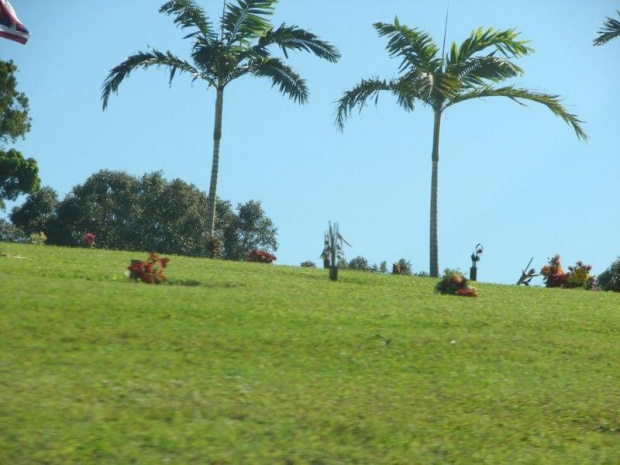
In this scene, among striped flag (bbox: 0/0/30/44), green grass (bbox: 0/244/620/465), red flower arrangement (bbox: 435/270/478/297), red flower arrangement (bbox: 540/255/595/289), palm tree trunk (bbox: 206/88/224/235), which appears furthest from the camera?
palm tree trunk (bbox: 206/88/224/235)

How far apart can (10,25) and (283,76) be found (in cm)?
1197

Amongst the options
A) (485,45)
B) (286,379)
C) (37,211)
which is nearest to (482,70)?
(485,45)

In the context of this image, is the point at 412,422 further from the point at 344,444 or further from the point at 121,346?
the point at 121,346

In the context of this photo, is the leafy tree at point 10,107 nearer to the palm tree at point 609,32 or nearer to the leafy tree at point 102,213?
the leafy tree at point 102,213

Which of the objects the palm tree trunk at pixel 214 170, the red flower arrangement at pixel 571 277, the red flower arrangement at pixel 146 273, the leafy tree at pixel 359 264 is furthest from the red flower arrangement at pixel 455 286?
the leafy tree at pixel 359 264

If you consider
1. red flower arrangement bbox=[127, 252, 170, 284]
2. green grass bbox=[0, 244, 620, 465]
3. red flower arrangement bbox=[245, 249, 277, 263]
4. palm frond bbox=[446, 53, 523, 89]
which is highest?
palm frond bbox=[446, 53, 523, 89]

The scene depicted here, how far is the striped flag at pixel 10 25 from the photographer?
→ 20.1 m

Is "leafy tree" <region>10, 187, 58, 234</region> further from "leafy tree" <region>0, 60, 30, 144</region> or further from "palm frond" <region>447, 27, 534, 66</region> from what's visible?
→ "palm frond" <region>447, 27, 534, 66</region>

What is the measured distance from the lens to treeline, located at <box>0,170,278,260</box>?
49906mm

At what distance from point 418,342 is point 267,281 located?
20.2 ft

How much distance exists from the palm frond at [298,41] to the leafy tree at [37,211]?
24200 mm

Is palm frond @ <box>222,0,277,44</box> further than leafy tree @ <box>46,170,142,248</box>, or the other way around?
leafy tree @ <box>46,170,142,248</box>

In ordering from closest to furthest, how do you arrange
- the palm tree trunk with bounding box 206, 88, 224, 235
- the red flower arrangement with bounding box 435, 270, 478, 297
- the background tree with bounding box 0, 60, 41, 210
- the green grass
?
the green grass < the red flower arrangement with bounding box 435, 270, 478, 297 < the palm tree trunk with bounding box 206, 88, 224, 235 < the background tree with bounding box 0, 60, 41, 210

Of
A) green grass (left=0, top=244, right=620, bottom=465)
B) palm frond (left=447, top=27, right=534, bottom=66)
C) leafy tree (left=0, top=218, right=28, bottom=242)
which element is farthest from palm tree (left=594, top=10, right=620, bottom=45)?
leafy tree (left=0, top=218, right=28, bottom=242)
